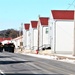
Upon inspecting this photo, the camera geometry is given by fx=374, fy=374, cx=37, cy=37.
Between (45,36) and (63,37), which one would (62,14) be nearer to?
(63,37)

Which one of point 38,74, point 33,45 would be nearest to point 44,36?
point 33,45

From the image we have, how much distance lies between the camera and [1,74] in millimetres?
21812

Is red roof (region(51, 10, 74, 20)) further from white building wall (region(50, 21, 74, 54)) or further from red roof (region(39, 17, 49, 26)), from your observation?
red roof (region(39, 17, 49, 26))

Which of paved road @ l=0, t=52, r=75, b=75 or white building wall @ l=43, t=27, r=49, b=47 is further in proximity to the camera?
white building wall @ l=43, t=27, r=49, b=47

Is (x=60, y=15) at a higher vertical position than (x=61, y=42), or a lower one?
higher

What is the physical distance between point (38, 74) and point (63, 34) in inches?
2067

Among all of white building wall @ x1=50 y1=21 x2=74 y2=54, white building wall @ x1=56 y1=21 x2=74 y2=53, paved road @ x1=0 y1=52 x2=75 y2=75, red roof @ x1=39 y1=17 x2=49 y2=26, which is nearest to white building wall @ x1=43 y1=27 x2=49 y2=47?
red roof @ x1=39 y1=17 x2=49 y2=26

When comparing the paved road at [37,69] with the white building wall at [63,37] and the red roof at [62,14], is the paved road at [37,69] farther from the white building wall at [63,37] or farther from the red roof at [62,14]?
the red roof at [62,14]

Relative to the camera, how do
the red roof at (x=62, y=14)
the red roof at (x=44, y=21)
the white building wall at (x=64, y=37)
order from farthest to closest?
the red roof at (x=44, y=21), the red roof at (x=62, y=14), the white building wall at (x=64, y=37)

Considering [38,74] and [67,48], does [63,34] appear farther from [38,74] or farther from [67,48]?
[38,74]

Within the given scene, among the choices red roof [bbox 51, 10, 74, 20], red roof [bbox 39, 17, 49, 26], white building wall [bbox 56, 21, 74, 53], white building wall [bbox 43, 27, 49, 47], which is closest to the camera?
white building wall [bbox 56, 21, 74, 53]

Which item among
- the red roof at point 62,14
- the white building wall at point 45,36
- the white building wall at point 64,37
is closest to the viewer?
the white building wall at point 64,37

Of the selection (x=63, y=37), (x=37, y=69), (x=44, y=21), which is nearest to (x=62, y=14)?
(x=63, y=37)

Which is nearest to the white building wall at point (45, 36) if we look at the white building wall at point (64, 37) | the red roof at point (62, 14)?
the red roof at point (62, 14)
